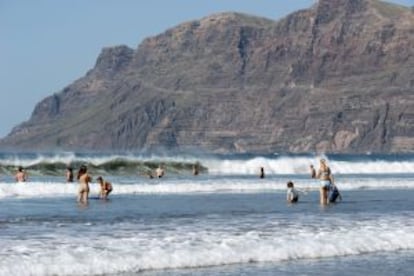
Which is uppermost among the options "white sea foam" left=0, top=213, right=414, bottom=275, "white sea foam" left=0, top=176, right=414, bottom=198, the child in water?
"white sea foam" left=0, top=176, right=414, bottom=198

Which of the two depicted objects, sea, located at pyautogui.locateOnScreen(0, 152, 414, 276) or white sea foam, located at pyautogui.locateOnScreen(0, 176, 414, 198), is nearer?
sea, located at pyautogui.locateOnScreen(0, 152, 414, 276)

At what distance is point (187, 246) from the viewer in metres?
18.4

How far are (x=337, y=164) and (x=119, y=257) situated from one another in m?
81.0

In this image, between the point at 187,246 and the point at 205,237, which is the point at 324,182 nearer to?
the point at 205,237

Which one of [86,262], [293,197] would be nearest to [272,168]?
[293,197]

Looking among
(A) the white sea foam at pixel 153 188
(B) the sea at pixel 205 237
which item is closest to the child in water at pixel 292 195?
(B) the sea at pixel 205 237

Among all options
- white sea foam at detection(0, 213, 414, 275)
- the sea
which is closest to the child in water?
the sea

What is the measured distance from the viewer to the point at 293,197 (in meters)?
34.7

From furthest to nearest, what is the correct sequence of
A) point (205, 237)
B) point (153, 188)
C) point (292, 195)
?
point (153, 188) < point (292, 195) < point (205, 237)

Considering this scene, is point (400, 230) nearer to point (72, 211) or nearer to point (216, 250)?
point (216, 250)

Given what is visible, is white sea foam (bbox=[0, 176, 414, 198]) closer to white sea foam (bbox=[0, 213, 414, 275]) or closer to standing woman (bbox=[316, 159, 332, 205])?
standing woman (bbox=[316, 159, 332, 205])

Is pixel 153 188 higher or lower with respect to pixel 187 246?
higher

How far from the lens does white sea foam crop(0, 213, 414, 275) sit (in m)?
16.5

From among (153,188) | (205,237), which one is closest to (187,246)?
(205,237)
